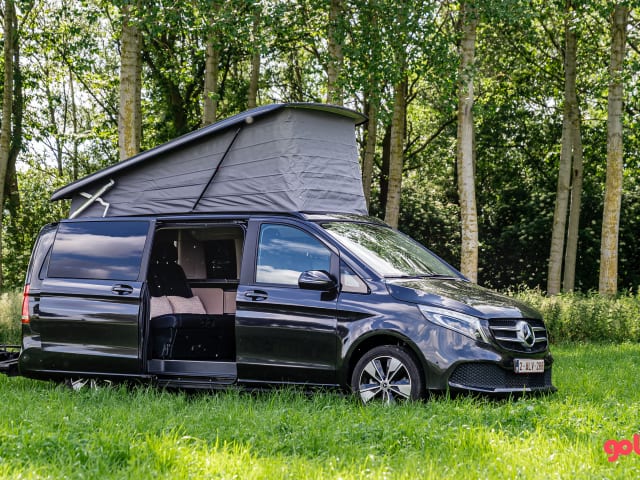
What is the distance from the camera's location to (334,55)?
19094mm

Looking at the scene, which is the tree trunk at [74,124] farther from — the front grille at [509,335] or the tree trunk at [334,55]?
the front grille at [509,335]

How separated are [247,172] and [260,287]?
5.31 ft

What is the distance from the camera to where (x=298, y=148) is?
9.18 metres

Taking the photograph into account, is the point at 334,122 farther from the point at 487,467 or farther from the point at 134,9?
the point at 134,9

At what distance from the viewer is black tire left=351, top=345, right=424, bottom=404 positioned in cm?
741

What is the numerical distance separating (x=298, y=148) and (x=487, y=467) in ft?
15.9

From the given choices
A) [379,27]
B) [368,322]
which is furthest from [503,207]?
[368,322]

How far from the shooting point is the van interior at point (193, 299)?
9.19 metres

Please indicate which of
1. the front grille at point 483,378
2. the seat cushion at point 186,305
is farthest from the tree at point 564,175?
the front grille at point 483,378

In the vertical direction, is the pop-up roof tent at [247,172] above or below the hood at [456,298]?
above

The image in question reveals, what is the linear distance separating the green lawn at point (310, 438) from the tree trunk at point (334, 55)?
11.7 metres

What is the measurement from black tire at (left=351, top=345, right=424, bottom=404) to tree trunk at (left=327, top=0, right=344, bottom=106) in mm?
11475

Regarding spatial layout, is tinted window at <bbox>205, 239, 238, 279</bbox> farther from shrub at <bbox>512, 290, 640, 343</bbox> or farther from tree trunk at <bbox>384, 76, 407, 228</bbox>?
tree trunk at <bbox>384, 76, 407, 228</bbox>

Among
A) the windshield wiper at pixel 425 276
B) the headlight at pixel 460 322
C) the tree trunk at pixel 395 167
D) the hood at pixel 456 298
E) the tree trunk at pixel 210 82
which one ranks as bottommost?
the headlight at pixel 460 322
